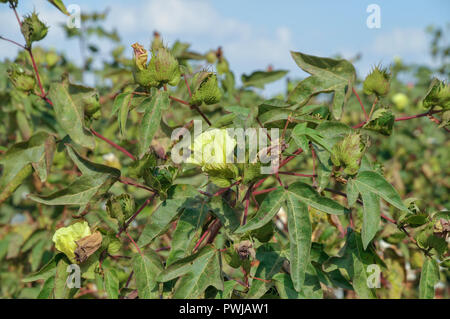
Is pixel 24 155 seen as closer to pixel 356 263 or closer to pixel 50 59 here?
pixel 356 263

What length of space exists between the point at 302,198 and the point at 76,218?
60 centimetres

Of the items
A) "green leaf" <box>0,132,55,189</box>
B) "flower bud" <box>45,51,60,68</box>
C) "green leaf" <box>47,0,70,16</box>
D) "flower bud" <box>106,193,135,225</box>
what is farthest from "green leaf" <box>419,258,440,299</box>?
"flower bud" <box>45,51,60,68</box>

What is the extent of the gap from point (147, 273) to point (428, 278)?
2.52ft

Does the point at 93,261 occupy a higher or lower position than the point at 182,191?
lower

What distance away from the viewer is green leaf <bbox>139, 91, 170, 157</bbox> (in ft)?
3.50

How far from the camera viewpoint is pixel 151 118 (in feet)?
3.54

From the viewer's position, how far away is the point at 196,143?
947mm

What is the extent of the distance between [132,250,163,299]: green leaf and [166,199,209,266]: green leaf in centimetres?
8

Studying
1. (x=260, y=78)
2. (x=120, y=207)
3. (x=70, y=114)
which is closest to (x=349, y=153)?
(x=120, y=207)

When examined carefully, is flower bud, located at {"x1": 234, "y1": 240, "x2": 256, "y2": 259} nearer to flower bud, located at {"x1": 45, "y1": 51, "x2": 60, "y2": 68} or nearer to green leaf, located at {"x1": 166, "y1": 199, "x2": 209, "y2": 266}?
green leaf, located at {"x1": 166, "y1": 199, "x2": 209, "y2": 266}

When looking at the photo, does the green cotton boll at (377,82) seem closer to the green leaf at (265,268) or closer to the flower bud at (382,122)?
the flower bud at (382,122)
